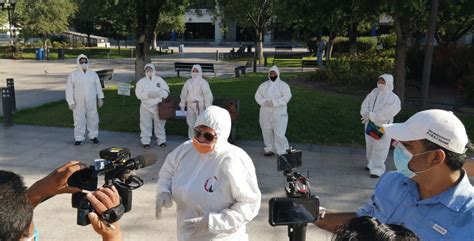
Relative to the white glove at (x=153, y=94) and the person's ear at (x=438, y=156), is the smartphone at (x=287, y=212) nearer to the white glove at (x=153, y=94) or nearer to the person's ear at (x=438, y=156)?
the person's ear at (x=438, y=156)

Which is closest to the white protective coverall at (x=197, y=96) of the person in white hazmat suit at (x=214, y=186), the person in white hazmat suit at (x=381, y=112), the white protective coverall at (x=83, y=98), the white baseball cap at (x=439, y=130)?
the white protective coverall at (x=83, y=98)

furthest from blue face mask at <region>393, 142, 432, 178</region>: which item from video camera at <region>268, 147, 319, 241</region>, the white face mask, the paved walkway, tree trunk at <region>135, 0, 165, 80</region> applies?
tree trunk at <region>135, 0, 165, 80</region>

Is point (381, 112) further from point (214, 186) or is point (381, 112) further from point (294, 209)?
point (294, 209)

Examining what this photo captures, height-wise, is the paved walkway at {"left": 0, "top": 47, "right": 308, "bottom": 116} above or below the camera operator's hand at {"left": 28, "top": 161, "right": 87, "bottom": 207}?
below

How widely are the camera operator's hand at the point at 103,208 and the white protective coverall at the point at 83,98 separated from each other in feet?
26.8

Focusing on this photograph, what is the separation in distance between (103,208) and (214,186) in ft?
4.92

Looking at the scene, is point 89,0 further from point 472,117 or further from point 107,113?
point 472,117

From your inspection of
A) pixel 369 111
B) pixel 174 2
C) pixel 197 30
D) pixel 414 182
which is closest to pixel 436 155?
pixel 414 182

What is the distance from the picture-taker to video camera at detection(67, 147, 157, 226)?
195 centimetres

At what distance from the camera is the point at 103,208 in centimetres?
192

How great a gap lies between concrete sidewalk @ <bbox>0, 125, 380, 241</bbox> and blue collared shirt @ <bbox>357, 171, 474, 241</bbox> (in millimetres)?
3097

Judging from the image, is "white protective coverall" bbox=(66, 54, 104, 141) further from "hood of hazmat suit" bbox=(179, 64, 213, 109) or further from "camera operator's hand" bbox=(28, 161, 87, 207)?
"camera operator's hand" bbox=(28, 161, 87, 207)

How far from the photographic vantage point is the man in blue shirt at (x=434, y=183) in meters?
2.42

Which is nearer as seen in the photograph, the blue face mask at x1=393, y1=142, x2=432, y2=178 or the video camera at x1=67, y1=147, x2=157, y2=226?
the video camera at x1=67, y1=147, x2=157, y2=226
